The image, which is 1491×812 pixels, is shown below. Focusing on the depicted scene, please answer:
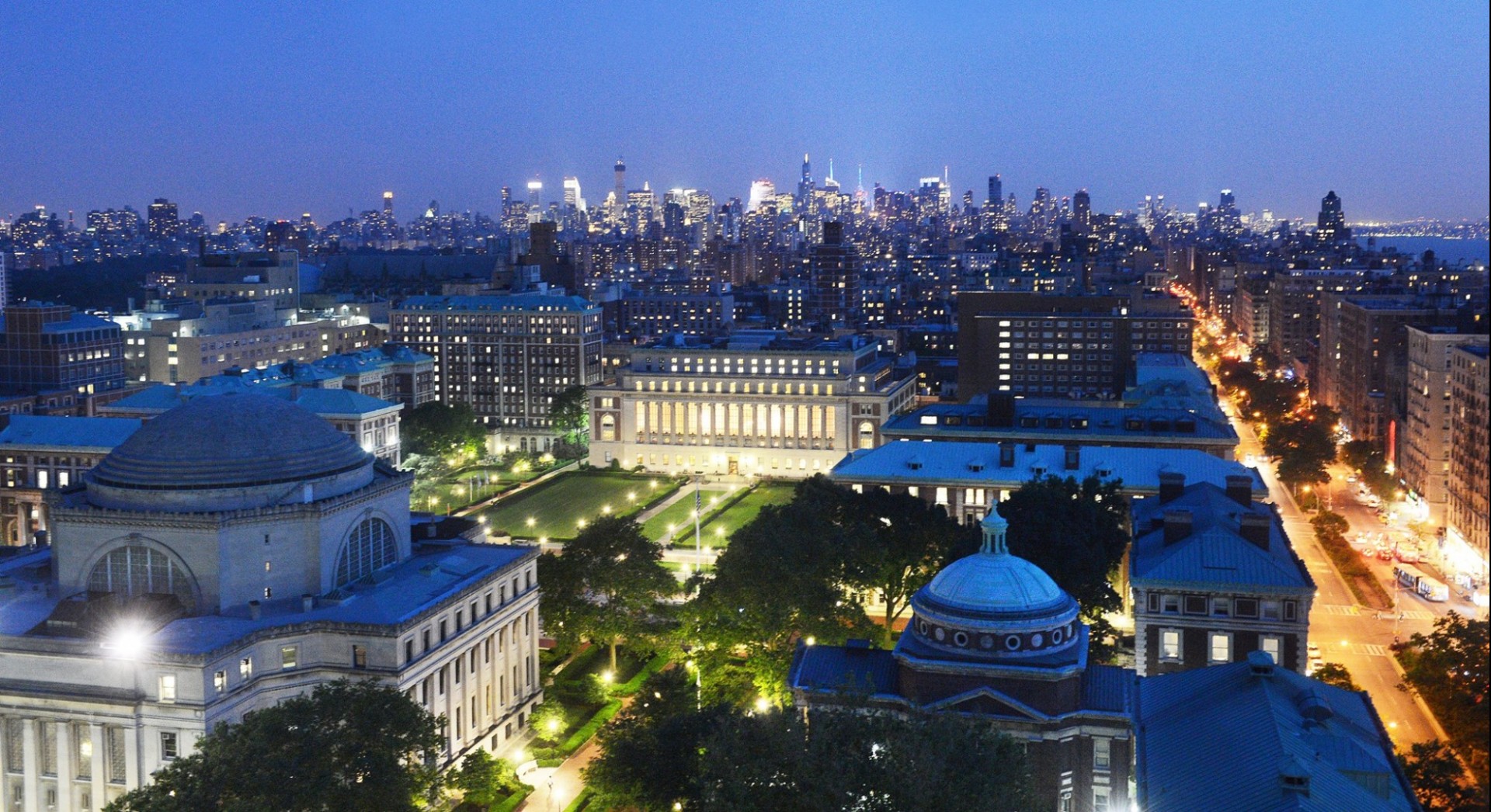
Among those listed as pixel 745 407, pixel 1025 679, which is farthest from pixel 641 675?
pixel 745 407

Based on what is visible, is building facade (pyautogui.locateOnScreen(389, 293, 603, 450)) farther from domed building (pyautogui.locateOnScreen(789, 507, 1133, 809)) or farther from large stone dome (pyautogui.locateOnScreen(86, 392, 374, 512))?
domed building (pyautogui.locateOnScreen(789, 507, 1133, 809))

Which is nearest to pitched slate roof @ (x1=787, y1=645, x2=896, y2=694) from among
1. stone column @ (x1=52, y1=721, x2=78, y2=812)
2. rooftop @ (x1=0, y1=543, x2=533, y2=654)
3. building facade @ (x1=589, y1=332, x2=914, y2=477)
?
rooftop @ (x1=0, y1=543, x2=533, y2=654)

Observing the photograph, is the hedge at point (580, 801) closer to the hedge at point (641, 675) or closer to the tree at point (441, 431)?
the hedge at point (641, 675)

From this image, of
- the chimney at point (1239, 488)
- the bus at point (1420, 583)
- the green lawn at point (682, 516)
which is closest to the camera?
the chimney at point (1239, 488)

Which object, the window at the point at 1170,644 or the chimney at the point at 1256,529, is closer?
the window at the point at 1170,644

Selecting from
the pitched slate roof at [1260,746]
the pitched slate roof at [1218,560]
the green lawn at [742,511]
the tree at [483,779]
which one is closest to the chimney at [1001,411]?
the green lawn at [742,511]

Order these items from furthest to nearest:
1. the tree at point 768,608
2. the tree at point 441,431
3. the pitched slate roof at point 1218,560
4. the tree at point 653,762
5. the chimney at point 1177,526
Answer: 1. the tree at point 441,431
2. the chimney at point 1177,526
3. the tree at point 768,608
4. the pitched slate roof at point 1218,560
5. the tree at point 653,762

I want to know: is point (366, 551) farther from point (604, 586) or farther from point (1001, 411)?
point (1001, 411)

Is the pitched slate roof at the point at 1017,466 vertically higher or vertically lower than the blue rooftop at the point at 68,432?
lower
